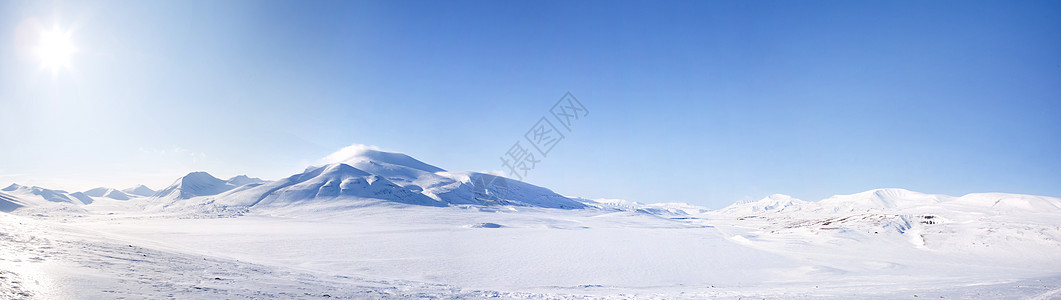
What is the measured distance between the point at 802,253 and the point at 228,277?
128 ft

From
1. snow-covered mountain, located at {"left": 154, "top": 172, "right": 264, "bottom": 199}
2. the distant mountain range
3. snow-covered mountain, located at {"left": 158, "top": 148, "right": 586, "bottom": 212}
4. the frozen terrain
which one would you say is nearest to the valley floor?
the frozen terrain

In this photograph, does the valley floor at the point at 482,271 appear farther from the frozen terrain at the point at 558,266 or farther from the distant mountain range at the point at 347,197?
the distant mountain range at the point at 347,197

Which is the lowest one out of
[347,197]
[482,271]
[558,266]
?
[482,271]

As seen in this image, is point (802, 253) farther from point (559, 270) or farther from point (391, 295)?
point (391, 295)

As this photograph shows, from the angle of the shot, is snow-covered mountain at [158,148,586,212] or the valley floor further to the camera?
snow-covered mountain at [158,148,586,212]

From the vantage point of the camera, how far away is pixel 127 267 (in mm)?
13047

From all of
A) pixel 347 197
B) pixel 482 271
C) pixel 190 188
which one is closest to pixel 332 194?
pixel 347 197

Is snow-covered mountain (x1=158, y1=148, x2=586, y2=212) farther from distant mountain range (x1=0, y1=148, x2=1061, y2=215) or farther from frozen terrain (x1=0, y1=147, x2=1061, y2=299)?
frozen terrain (x1=0, y1=147, x2=1061, y2=299)

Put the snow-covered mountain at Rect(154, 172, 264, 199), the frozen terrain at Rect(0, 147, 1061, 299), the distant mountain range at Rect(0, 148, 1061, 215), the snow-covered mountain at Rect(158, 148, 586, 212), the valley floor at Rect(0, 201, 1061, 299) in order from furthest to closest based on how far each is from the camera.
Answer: the snow-covered mountain at Rect(154, 172, 264, 199) < the snow-covered mountain at Rect(158, 148, 586, 212) < the distant mountain range at Rect(0, 148, 1061, 215) < the frozen terrain at Rect(0, 147, 1061, 299) < the valley floor at Rect(0, 201, 1061, 299)

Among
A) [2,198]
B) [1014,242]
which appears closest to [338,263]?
[1014,242]

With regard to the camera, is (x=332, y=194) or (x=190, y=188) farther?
(x=190, y=188)

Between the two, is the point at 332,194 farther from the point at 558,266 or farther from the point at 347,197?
the point at 558,266

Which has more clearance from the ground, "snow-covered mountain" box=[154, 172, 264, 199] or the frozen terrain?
"snow-covered mountain" box=[154, 172, 264, 199]

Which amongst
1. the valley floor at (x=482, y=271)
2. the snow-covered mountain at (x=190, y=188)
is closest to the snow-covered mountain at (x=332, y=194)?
the snow-covered mountain at (x=190, y=188)
